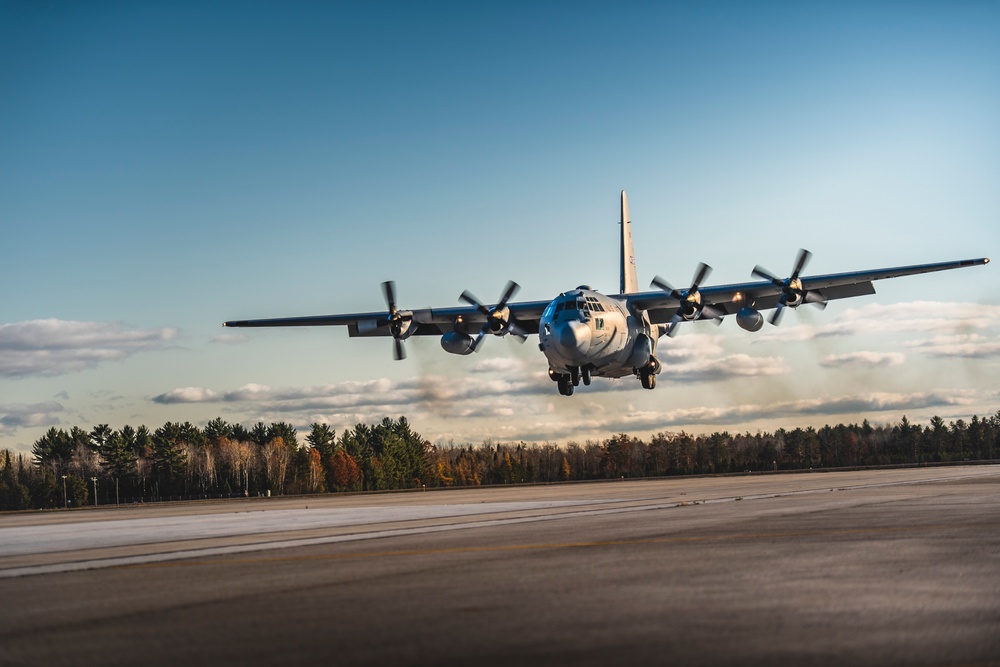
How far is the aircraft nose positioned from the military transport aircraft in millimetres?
51

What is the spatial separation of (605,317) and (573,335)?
11.5ft

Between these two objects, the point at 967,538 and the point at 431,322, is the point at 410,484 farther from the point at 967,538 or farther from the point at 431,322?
the point at 967,538

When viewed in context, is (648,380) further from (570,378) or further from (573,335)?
(573,335)

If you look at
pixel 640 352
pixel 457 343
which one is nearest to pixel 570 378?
pixel 640 352

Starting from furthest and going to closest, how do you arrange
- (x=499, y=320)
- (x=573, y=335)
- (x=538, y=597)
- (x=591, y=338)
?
1. (x=499, y=320)
2. (x=591, y=338)
3. (x=573, y=335)
4. (x=538, y=597)

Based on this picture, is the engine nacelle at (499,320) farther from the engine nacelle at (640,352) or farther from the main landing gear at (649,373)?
the main landing gear at (649,373)

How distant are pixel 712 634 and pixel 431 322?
164ft

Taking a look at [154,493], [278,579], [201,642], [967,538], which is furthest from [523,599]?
[154,493]

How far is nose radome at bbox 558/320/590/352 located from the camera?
46.9 meters

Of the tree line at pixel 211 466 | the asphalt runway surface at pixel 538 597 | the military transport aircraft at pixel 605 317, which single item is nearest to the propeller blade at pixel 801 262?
the military transport aircraft at pixel 605 317

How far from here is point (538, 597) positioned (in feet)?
35.1

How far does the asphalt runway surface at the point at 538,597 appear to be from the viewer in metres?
7.97

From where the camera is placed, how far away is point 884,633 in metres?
8.26

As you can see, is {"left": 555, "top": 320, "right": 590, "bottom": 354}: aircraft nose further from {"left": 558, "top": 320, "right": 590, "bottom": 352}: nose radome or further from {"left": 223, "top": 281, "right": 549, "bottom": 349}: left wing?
{"left": 223, "top": 281, "right": 549, "bottom": 349}: left wing
